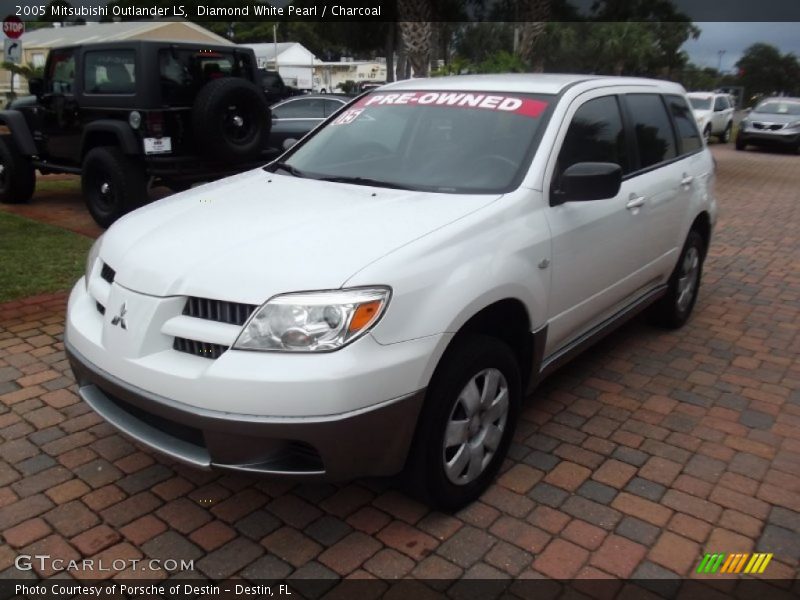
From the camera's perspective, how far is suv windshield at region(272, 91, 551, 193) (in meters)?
3.39

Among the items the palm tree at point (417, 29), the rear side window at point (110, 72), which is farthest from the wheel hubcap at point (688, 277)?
the palm tree at point (417, 29)

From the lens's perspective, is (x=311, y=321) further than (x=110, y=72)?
No

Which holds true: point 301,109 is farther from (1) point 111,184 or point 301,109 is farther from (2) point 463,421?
(2) point 463,421

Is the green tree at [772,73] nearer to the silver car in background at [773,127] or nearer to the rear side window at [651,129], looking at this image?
the silver car in background at [773,127]

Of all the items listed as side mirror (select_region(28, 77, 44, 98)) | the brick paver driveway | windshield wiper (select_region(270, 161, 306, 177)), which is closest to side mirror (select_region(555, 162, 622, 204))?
the brick paver driveway

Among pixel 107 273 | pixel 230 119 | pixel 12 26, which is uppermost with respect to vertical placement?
pixel 12 26

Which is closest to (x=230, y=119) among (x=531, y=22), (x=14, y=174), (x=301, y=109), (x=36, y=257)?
(x=36, y=257)

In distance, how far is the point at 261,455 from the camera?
2.48 m

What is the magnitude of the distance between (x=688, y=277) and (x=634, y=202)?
1.56 meters

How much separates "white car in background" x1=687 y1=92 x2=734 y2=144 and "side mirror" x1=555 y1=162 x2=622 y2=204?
19.2 meters

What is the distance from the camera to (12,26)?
13.4 meters

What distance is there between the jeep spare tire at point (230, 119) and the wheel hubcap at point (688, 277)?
16.1 ft

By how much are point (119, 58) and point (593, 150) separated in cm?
597

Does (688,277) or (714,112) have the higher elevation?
(714,112)
